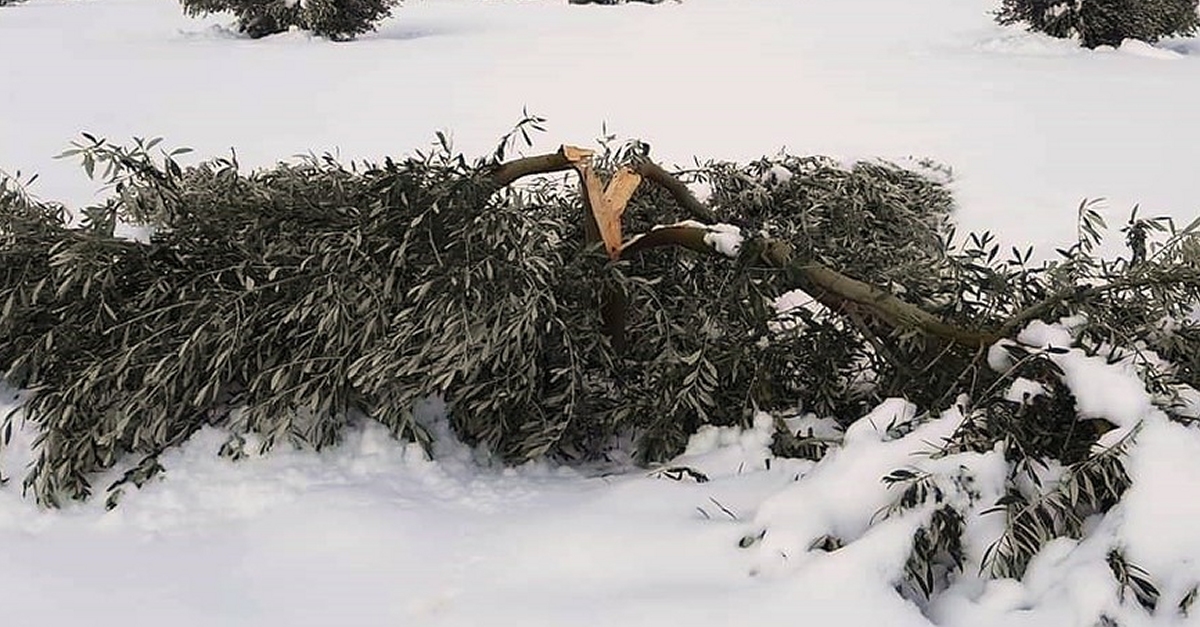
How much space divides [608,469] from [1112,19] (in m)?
7.00

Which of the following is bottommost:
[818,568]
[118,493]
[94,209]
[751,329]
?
[118,493]

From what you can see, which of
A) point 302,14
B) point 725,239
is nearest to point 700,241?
point 725,239

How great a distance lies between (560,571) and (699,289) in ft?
2.37

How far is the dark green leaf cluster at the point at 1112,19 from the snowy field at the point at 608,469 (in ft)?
0.74

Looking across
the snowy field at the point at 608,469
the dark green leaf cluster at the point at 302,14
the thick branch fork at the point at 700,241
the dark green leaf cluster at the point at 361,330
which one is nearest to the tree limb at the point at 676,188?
the thick branch fork at the point at 700,241

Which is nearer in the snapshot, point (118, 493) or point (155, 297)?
point (118, 493)

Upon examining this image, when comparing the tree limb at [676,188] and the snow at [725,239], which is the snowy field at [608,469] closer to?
the snow at [725,239]

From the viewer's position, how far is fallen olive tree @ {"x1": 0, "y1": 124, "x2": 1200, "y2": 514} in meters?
1.72

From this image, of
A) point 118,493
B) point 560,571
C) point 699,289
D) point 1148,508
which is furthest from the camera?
point 699,289

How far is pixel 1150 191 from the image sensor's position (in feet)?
11.9

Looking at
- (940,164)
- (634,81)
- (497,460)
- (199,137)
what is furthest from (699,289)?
(634,81)

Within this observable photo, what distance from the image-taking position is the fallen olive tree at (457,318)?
1723mm

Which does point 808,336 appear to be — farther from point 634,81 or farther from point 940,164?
point 634,81

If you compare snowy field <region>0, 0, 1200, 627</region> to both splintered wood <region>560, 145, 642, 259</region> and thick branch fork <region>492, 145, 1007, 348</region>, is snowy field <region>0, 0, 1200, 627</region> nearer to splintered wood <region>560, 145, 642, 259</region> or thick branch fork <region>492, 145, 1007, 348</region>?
thick branch fork <region>492, 145, 1007, 348</region>
